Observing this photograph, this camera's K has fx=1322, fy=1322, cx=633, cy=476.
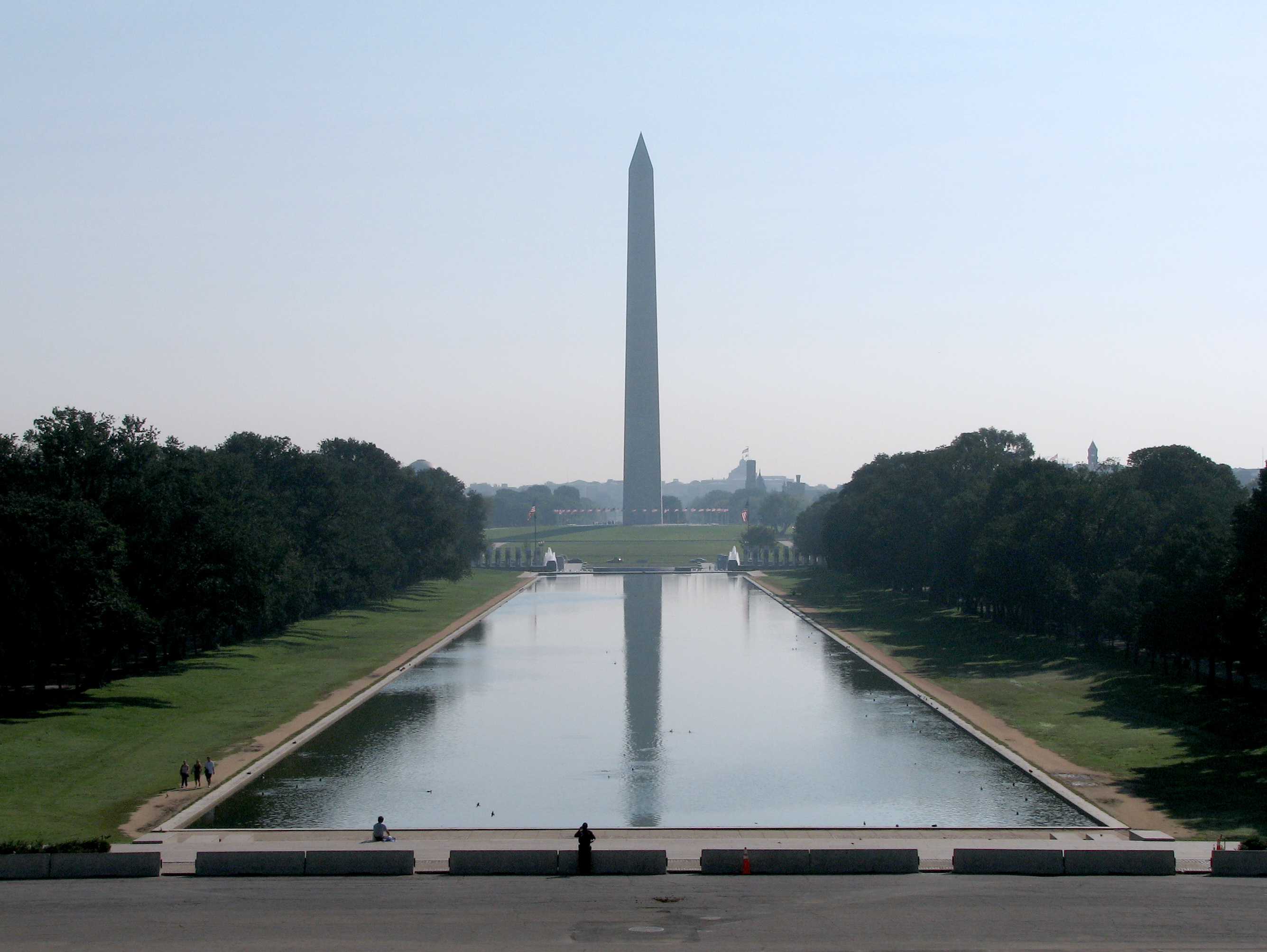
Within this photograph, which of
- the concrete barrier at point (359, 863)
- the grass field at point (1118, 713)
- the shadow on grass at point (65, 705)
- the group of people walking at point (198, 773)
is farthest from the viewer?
the shadow on grass at point (65, 705)

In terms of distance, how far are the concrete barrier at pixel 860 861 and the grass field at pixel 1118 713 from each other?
8.22m

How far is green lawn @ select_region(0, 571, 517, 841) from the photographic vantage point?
31516 mm

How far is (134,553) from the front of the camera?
51844mm

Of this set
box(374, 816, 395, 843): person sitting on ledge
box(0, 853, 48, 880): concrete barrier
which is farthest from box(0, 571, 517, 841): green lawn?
box(374, 816, 395, 843): person sitting on ledge

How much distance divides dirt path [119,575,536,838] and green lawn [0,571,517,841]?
389 millimetres

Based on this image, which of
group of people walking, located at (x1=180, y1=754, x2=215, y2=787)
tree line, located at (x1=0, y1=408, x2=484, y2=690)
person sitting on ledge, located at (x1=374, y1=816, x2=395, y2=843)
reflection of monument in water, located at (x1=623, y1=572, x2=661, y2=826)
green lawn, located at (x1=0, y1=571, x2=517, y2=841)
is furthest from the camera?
tree line, located at (x1=0, y1=408, x2=484, y2=690)

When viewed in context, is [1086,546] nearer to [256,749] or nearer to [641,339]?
[256,749]

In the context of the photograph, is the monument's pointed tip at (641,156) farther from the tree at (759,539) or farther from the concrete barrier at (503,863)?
the concrete barrier at (503,863)

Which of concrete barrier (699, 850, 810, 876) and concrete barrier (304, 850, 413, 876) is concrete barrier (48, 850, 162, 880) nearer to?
concrete barrier (304, 850, 413, 876)

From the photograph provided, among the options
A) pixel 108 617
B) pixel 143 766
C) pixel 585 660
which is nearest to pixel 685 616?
pixel 585 660

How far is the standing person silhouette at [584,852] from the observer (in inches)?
965

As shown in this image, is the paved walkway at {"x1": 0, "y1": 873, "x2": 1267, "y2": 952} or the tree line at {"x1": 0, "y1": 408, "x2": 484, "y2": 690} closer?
the paved walkway at {"x1": 0, "y1": 873, "x2": 1267, "y2": 952}

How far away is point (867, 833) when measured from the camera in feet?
96.2

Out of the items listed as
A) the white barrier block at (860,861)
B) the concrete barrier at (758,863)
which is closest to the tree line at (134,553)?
the concrete barrier at (758,863)
